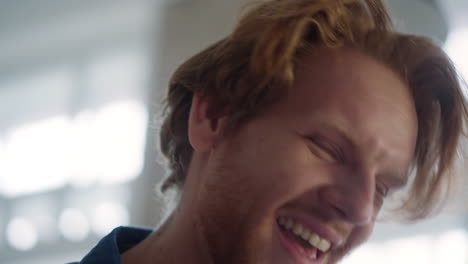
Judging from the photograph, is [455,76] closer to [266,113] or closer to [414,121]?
[414,121]

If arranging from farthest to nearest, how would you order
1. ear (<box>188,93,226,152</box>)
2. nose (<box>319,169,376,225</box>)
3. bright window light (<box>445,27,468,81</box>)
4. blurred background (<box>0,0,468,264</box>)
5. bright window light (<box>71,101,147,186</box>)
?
bright window light (<box>71,101,147,186</box>), blurred background (<box>0,0,468,264</box>), bright window light (<box>445,27,468,81</box>), ear (<box>188,93,226,152</box>), nose (<box>319,169,376,225</box>)

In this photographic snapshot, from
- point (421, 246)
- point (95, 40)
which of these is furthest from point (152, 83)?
point (421, 246)

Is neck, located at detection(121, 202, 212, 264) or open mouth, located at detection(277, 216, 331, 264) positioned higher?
open mouth, located at detection(277, 216, 331, 264)

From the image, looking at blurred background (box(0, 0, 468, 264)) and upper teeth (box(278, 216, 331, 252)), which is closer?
upper teeth (box(278, 216, 331, 252))

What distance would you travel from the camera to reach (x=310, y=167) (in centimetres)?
92

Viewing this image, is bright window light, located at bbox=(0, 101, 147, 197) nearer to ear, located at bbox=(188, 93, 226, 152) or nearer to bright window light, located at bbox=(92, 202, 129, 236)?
bright window light, located at bbox=(92, 202, 129, 236)

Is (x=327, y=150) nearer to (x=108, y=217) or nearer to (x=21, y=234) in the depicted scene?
(x=108, y=217)

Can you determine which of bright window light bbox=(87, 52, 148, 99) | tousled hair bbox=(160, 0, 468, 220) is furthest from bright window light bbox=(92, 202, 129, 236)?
tousled hair bbox=(160, 0, 468, 220)

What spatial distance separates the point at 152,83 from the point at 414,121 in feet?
7.49

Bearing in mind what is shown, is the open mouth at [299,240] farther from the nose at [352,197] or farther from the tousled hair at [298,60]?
the tousled hair at [298,60]

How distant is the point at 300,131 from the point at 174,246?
289 mm

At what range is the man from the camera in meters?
0.93

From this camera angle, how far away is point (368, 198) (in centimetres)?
91

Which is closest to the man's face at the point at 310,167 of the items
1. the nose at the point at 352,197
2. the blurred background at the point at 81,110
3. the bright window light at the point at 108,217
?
the nose at the point at 352,197
